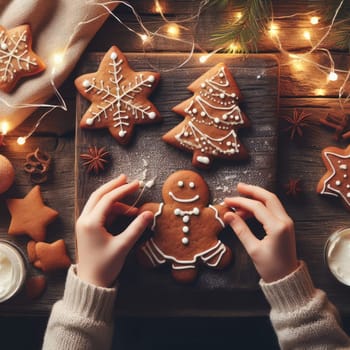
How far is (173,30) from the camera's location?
54.5 inches

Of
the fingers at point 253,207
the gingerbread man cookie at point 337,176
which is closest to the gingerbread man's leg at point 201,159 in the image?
the fingers at point 253,207

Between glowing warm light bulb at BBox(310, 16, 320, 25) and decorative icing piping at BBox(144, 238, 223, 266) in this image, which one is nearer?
decorative icing piping at BBox(144, 238, 223, 266)

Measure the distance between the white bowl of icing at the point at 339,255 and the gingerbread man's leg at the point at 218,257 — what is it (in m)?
0.26

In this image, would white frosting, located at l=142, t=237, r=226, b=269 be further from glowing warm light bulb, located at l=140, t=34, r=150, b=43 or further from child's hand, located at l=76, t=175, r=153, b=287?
glowing warm light bulb, located at l=140, t=34, r=150, b=43

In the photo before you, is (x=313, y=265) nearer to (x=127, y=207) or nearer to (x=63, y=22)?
(x=127, y=207)

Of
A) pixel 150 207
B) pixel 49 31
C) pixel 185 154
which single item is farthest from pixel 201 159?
pixel 49 31

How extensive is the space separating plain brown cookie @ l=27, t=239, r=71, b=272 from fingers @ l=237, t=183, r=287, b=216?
48 centimetres

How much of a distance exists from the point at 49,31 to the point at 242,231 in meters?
0.71

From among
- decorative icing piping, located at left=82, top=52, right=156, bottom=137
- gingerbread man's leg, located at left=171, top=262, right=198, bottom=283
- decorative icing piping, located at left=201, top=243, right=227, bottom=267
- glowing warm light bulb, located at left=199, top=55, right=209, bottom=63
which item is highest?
glowing warm light bulb, located at left=199, top=55, right=209, bottom=63

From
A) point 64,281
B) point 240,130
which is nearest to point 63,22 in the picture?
point 240,130

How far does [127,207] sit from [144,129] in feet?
0.67

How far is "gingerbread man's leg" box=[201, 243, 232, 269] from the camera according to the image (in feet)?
4.14

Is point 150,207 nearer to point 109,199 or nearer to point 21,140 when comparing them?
point 109,199

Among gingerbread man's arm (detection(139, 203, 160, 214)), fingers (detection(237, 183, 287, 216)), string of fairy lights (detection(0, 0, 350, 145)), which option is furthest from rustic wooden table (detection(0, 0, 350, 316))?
gingerbread man's arm (detection(139, 203, 160, 214))
